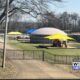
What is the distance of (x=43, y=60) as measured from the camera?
3244cm

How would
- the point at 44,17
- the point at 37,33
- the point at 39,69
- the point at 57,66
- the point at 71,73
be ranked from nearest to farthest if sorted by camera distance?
1. the point at 71,73
2. the point at 39,69
3. the point at 57,66
4. the point at 44,17
5. the point at 37,33

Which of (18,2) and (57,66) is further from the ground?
(18,2)

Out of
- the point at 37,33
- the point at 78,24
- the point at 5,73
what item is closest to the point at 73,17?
the point at 78,24

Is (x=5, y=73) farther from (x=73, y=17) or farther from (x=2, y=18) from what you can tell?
(x=73, y=17)

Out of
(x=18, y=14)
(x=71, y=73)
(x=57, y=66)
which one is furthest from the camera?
(x=18, y=14)

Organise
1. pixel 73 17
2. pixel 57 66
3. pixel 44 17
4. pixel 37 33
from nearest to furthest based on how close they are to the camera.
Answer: pixel 57 66 < pixel 44 17 < pixel 37 33 < pixel 73 17

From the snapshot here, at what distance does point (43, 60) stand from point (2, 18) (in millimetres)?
5837

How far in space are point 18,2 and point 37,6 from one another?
2156 mm

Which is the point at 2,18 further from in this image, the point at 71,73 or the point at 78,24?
the point at 78,24

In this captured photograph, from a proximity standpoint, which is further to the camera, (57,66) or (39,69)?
(57,66)

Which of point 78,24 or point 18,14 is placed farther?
point 78,24

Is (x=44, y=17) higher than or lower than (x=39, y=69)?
higher

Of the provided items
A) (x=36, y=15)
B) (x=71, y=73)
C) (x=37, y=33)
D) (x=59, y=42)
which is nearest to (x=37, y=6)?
(x=36, y=15)

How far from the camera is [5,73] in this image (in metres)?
22.3
